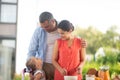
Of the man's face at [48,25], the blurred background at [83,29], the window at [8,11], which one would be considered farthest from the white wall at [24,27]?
the man's face at [48,25]

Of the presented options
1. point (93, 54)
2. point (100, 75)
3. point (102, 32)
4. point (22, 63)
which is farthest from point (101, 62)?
point (100, 75)

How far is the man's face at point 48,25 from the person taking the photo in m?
1.98

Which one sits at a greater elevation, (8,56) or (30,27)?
(30,27)

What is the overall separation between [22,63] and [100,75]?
1620mm

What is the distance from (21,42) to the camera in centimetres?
370

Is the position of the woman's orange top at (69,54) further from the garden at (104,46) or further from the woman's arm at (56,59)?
the garden at (104,46)

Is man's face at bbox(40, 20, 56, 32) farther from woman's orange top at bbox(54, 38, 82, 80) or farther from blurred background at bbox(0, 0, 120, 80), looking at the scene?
blurred background at bbox(0, 0, 120, 80)

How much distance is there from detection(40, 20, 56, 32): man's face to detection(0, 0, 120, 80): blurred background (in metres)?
1.27

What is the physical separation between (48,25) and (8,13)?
210 centimetres

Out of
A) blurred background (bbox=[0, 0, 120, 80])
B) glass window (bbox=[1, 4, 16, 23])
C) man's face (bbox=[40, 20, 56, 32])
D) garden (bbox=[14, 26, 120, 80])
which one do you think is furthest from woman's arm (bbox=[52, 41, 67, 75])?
glass window (bbox=[1, 4, 16, 23])

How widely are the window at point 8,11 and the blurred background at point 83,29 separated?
0.47ft

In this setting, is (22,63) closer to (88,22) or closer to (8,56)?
(8,56)

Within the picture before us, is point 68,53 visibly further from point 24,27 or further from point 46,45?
point 24,27

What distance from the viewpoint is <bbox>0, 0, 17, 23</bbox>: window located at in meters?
3.93
